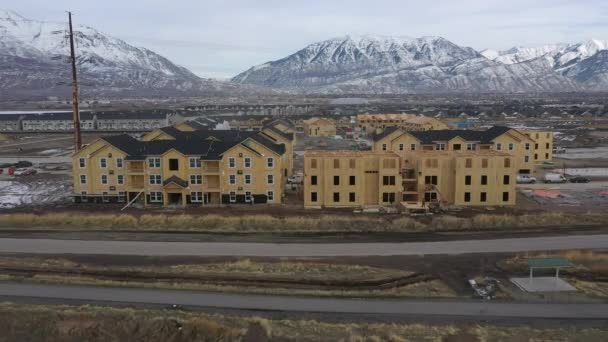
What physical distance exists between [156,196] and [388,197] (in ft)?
59.1

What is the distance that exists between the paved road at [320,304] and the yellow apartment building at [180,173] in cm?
1779

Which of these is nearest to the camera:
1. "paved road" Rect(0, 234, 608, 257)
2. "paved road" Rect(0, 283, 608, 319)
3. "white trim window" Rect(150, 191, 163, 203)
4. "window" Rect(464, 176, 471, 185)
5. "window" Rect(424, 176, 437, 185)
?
"paved road" Rect(0, 283, 608, 319)

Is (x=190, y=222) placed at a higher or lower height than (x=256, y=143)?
lower

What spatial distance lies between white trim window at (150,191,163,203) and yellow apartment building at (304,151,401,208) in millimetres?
11444

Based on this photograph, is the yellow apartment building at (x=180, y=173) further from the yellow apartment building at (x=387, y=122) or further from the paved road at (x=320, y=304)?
the yellow apartment building at (x=387, y=122)

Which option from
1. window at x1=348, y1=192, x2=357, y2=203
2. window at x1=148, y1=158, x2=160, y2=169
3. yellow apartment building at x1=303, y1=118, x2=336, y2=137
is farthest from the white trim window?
yellow apartment building at x1=303, y1=118, x2=336, y2=137

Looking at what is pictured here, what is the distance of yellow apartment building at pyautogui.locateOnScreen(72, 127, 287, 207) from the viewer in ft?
132

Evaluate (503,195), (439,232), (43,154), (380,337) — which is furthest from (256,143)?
(43,154)

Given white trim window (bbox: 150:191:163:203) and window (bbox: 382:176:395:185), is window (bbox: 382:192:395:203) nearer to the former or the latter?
window (bbox: 382:176:395:185)

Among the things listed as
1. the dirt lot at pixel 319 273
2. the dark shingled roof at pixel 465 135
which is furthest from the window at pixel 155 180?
the dark shingled roof at pixel 465 135

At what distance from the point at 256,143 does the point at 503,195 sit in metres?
19.2

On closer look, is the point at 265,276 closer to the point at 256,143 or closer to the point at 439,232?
the point at 439,232

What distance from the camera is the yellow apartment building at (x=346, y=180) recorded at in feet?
129

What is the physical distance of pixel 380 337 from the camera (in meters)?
18.4
